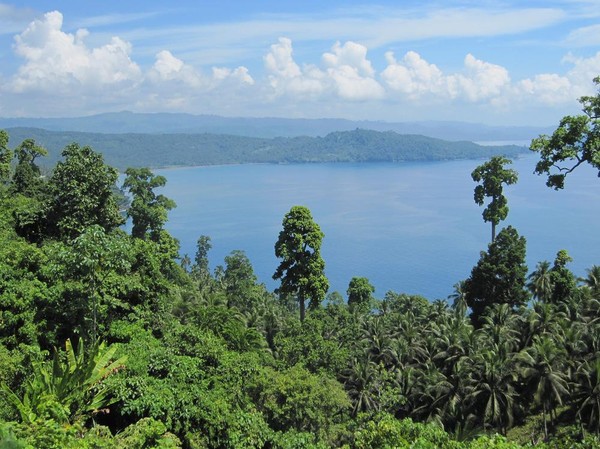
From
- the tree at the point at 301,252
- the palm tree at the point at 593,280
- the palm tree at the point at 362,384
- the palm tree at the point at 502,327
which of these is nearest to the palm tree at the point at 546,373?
the palm tree at the point at 502,327

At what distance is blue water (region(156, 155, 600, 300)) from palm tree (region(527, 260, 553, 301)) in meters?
43.4

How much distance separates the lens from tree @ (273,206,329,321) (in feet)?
106

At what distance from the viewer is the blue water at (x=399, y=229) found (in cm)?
9875

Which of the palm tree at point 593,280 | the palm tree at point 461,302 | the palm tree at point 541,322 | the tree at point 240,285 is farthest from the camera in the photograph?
the tree at point 240,285

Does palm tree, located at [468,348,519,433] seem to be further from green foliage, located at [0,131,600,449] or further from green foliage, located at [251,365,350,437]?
green foliage, located at [251,365,350,437]

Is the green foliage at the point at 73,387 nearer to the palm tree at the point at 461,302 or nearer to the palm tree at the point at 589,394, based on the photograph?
the palm tree at the point at 589,394

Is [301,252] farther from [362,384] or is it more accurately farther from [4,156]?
[4,156]

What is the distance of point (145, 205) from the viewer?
4481cm

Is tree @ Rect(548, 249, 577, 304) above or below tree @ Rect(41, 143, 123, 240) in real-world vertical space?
below

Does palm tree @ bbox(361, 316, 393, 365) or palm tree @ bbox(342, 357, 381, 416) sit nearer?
palm tree @ bbox(342, 357, 381, 416)

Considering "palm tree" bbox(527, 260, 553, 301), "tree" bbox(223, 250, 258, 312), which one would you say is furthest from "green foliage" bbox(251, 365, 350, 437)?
"palm tree" bbox(527, 260, 553, 301)

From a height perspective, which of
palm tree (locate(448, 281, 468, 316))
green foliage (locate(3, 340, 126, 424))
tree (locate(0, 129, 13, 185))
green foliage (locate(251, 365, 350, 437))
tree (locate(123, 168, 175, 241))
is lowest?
palm tree (locate(448, 281, 468, 316))

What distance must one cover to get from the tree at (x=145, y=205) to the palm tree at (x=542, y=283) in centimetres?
2817

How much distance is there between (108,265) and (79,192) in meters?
10.8
